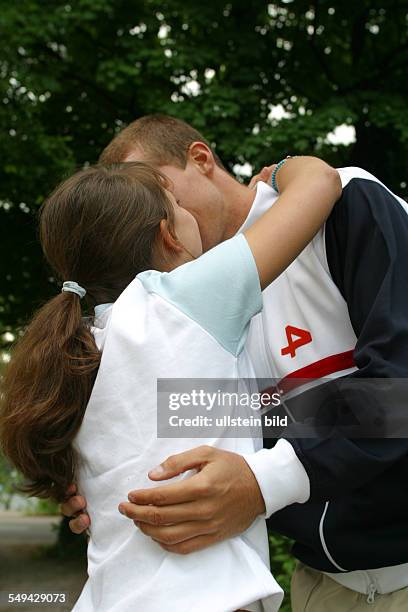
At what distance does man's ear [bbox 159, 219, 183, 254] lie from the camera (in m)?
2.16

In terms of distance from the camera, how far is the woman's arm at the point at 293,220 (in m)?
1.93

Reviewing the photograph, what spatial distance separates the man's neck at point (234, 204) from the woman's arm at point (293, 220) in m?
0.83

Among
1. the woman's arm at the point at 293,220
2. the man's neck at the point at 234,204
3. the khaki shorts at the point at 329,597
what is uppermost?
the woman's arm at the point at 293,220

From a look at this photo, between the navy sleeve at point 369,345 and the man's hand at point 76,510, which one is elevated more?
the navy sleeve at point 369,345

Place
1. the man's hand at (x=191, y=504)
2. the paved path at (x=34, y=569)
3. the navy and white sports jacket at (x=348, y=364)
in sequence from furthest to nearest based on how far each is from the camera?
the paved path at (x=34, y=569), the navy and white sports jacket at (x=348, y=364), the man's hand at (x=191, y=504)

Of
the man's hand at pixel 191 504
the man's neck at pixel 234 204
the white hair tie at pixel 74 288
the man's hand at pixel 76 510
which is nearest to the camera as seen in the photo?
the man's hand at pixel 191 504

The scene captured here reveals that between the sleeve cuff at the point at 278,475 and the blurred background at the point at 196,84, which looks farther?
the blurred background at the point at 196,84

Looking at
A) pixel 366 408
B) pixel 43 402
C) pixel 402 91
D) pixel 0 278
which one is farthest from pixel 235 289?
pixel 0 278

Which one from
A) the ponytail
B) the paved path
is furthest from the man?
the paved path

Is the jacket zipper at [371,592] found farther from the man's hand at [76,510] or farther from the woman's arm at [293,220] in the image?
the woman's arm at [293,220]

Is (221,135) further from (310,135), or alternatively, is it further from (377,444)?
(377,444)

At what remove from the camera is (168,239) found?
2.17m

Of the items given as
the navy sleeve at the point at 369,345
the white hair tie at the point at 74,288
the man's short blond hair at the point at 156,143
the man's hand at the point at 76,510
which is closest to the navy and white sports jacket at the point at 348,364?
the navy sleeve at the point at 369,345

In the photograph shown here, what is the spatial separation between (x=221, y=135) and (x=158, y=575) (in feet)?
24.8
